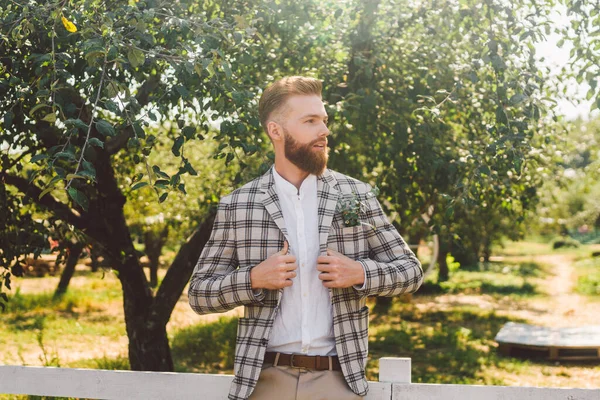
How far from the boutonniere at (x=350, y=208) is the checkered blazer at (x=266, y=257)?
0.06ft

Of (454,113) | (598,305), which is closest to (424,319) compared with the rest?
(598,305)

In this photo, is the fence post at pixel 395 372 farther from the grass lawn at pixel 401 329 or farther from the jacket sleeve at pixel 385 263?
the grass lawn at pixel 401 329

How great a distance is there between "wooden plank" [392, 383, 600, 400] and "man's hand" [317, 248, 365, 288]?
73cm

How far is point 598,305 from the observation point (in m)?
15.8

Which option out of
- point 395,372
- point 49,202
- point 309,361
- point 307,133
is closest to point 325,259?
point 309,361

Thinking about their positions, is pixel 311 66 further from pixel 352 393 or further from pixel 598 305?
pixel 598 305

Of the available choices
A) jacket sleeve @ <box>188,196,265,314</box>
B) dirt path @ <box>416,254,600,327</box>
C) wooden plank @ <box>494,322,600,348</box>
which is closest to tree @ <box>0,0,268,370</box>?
jacket sleeve @ <box>188,196,265,314</box>

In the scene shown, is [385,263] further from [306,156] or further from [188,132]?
[188,132]

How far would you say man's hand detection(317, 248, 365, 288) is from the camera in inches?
84.0

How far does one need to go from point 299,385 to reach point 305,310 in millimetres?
244

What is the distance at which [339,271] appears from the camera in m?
2.14

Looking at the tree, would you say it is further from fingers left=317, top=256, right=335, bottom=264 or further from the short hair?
fingers left=317, top=256, right=335, bottom=264

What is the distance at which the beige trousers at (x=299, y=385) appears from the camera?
86.6 inches

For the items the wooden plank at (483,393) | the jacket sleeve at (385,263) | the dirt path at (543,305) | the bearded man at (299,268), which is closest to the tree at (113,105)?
the bearded man at (299,268)
